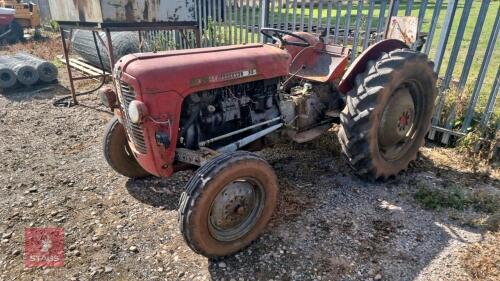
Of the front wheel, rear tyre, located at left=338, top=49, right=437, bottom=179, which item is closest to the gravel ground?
rear tyre, located at left=338, top=49, right=437, bottom=179

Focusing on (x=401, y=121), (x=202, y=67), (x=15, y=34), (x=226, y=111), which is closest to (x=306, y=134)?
(x=401, y=121)

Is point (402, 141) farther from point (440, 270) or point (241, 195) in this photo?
point (241, 195)

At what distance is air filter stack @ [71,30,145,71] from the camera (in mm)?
7617

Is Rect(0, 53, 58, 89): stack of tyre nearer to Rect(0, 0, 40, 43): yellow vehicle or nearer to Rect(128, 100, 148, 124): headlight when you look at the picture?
Rect(128, 100, 148, 124): headlight

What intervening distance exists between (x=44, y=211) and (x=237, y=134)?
73.0 inches

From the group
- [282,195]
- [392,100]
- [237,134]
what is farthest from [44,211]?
[392,100]

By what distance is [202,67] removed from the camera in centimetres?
273

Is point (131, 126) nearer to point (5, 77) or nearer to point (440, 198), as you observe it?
point (440, 198)

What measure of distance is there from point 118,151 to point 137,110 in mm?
1152

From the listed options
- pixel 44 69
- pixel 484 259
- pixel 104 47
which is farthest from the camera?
pixel 104 47

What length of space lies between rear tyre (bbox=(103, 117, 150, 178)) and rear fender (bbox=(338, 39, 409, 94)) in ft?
7.03

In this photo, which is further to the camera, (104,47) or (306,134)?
(104,47)

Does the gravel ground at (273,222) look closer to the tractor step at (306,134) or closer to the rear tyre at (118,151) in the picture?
the rear tyre at (118,151)

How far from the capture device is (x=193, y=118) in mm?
2844
